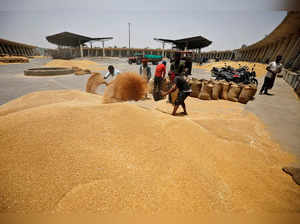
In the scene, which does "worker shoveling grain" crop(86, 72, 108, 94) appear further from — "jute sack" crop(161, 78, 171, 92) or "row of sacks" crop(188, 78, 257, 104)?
"row of sacks" crop(188, 78, 257, 104)

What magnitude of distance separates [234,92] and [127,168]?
5378 mm

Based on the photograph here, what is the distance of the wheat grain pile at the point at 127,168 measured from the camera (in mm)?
1181

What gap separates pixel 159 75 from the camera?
5039 mm

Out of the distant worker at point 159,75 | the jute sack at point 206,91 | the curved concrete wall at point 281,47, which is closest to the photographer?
the distant worker at point 159,75

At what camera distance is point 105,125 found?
6.51ft

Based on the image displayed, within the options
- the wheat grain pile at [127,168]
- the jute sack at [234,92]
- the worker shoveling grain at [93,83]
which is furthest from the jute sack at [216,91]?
the worker shoveling grain at [93,83]

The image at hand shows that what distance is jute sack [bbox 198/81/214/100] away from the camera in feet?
18.4

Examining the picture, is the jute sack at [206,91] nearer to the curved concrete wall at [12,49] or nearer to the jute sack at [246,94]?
the jute sack at [246,94]

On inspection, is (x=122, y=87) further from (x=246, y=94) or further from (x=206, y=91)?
(x=246, y=94)

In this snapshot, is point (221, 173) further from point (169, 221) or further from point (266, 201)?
point (169, 221)

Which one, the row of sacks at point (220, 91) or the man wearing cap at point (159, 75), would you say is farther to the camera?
the row of sacks at point (220, 91)

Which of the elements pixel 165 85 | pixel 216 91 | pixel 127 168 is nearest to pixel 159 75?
pixel 165 85

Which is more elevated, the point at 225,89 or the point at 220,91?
the point at 225,89

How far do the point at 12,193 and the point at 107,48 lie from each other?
143 ft
